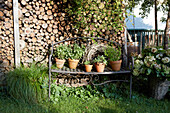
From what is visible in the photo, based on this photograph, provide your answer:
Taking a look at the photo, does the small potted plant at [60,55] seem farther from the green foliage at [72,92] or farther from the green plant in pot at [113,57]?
the green plant in pot at [113,57]

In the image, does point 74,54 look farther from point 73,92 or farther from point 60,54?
point 73,92

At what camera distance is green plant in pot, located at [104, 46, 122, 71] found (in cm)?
330

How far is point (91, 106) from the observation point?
2.96 metres

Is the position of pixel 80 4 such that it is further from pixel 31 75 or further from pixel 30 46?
pixel 31 75

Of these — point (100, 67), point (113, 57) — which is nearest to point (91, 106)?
point (100, 67)

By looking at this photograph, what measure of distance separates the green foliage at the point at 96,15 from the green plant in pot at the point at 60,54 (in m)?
0.56

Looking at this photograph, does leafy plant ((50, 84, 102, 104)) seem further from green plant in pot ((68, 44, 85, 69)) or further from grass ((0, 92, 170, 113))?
green plant in pot ((68, 44, 85, 69))

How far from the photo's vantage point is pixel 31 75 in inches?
120

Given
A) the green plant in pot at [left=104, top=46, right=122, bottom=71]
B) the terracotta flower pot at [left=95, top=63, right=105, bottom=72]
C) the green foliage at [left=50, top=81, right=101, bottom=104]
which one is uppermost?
the green plant in pot at [left=104, top=46, right=122, bottom=71]

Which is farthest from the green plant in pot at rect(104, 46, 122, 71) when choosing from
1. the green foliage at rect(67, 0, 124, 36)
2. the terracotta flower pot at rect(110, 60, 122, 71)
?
the green foliage at rect(67, 0, 124, 36)

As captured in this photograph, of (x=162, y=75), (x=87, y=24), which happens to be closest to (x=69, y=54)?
(x=87, y=24)

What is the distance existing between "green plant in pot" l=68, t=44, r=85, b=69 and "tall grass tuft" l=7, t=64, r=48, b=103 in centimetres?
61

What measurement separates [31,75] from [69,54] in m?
0.90

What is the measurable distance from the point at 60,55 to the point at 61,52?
0.23ft
